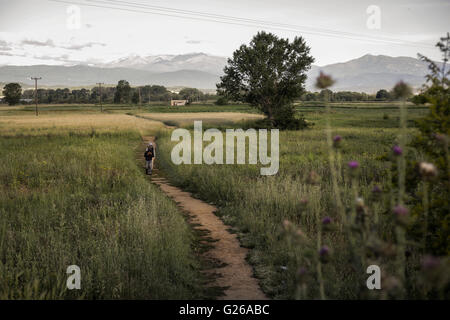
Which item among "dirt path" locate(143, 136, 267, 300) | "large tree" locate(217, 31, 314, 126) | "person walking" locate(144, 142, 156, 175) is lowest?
"dirt path" locate(143, 136, 267, 300)

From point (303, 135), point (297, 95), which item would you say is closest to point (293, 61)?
point (297, 95)

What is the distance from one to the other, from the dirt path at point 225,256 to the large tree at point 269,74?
25.5 m

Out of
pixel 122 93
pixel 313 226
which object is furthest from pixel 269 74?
pixel 122 93

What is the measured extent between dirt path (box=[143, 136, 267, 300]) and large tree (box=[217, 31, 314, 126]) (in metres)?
25.5

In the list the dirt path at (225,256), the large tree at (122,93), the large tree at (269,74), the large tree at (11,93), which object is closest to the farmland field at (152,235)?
the dirt path at (225,256)

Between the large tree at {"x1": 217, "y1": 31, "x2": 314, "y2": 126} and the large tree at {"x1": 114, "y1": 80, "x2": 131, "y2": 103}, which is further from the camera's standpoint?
the large tree at {"x1": 114, "y1": 80, "x2": 131, "y2": 103}

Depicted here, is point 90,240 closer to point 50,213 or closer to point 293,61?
point 50,213

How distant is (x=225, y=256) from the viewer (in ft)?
21.4

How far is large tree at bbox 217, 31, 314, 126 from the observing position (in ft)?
111

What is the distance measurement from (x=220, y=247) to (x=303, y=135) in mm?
23410

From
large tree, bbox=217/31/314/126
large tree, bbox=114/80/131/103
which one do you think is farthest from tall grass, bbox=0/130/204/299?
large tree, bbox=114/80/131/103

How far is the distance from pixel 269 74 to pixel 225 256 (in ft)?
97.3

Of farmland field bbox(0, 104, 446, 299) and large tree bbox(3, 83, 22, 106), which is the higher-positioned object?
large tree bbox(3, 83, 22, 106)

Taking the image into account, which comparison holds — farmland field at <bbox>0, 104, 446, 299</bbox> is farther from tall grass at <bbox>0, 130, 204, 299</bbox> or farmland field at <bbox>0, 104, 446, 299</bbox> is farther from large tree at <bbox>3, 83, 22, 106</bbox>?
large tree at <bbox>3, 83, 22, 106</bbox>
